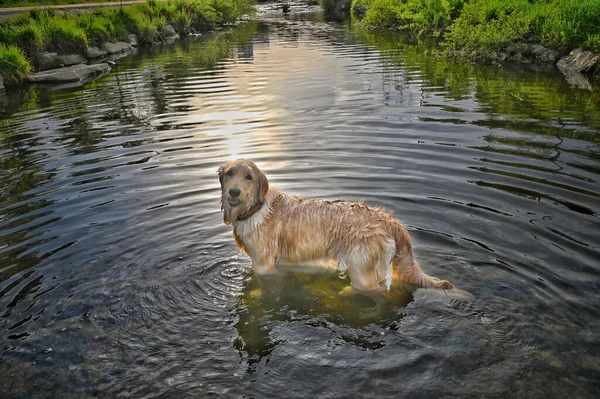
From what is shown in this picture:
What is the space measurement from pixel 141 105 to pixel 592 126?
50.9 feet

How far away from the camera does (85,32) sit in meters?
34.2

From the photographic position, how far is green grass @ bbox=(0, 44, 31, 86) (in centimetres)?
2416

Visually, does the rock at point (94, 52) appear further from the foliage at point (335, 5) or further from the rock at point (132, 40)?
the foliage at point (335, 5)

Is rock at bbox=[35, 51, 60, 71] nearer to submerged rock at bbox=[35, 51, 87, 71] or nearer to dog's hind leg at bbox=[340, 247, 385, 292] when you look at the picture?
submerged rock at bbox=[35, 51, 87, 71]

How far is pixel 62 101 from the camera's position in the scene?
2062 cm

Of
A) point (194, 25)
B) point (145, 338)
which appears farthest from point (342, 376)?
point (194, 25)

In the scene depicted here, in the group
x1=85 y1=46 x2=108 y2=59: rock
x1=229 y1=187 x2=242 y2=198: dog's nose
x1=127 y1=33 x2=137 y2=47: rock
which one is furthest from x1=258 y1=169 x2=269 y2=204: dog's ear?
x1=127 y1=33 x2=137 y2=47: rock

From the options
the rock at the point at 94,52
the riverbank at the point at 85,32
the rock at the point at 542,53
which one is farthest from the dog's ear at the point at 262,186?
the rock at the point at 94,52

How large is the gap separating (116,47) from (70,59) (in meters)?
6.16

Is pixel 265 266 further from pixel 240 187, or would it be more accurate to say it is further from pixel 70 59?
pixel 70 59

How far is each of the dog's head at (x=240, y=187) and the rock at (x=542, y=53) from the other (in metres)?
21.8

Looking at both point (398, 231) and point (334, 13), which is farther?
point (334, 13)

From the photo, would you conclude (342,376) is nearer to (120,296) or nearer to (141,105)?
(120,296)

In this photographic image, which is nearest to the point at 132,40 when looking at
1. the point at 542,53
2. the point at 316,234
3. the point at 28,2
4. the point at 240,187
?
the point at 28,2
